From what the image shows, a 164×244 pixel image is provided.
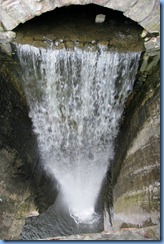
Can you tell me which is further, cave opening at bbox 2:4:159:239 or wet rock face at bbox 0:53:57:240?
wet rock face at bbox 0:53:57:240

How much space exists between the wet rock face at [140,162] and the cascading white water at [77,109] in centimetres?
29

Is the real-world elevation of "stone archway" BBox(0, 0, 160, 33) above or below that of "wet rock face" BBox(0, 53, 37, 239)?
above

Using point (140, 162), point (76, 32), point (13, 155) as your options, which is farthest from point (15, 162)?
point (76, 32)

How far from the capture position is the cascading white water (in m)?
4.02

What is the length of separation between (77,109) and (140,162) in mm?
1414

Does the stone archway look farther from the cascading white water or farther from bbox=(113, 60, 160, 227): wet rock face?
bbox=(113, 60, 160, 227): wet rock face

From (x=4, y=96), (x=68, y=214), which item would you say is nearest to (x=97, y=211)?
(x=68, y=214)

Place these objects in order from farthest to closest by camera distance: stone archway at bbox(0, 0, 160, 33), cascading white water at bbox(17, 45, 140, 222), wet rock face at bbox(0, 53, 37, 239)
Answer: wet rock face at bbox(0, 53, 37, 239) → cascading white water at bbox(17, 45, 140, 222) → stone archway at bbox(0, 0, 160, 33)

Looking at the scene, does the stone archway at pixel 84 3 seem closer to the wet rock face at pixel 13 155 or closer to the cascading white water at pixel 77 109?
the cascading white water at pixel 77 109

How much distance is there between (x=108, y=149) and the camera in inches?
216

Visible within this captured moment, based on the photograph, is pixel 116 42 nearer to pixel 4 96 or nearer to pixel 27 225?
pixel 4 96

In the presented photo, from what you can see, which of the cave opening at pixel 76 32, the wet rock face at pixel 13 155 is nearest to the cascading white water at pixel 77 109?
the cave opening at pixel 76 32

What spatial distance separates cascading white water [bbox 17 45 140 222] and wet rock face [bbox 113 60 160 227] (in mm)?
294

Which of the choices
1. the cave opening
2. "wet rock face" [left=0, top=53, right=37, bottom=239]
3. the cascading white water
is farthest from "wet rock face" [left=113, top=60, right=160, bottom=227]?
"wet rock face" [left=0, top=53, right=37, bottom=239]
